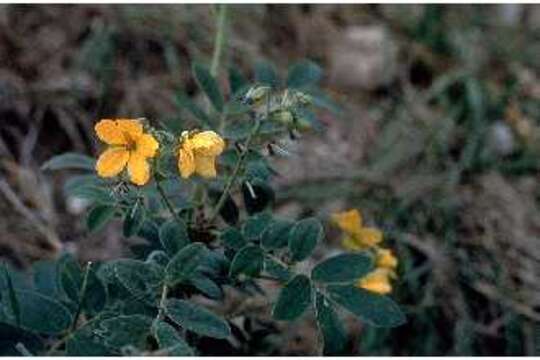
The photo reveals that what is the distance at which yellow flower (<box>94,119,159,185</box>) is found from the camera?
1.12 m

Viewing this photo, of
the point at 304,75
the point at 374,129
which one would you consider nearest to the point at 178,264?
the point at 304,75

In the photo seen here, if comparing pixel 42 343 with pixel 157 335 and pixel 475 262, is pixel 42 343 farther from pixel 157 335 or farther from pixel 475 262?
pixel 475 262

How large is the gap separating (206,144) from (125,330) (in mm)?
238

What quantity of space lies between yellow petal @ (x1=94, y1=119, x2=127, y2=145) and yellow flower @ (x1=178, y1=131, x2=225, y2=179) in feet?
0.25

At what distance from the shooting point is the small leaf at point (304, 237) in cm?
120

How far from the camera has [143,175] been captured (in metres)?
1.12

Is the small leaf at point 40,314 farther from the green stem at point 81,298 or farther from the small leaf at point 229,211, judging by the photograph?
the small leaf at point 229,211

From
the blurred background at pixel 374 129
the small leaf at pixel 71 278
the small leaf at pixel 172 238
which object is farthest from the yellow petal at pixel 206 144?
the blurred background at pixel 374 129

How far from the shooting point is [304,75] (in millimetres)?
1471

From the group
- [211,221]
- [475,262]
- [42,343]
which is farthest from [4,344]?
[475,262]

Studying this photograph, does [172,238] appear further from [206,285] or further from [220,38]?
[220,38]

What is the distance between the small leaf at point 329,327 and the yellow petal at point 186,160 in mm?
229

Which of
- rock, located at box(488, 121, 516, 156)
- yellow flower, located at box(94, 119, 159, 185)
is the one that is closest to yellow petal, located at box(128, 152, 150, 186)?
yellow flower, located at box(94, 119, 159, 185)

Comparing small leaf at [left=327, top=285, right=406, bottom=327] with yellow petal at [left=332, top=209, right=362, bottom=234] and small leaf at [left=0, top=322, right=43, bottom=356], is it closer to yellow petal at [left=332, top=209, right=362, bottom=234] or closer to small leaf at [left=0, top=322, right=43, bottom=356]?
yellow petal at [left=332, top=209, right=362, bottom=234]
